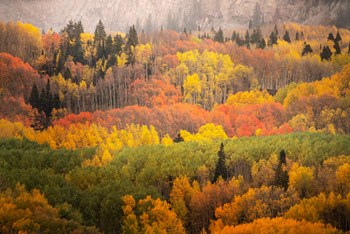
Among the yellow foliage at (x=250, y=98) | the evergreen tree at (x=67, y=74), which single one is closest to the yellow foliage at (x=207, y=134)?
the yellow foliage at (x=250, y=98)

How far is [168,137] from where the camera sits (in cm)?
14125

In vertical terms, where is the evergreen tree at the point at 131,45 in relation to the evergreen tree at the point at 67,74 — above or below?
above

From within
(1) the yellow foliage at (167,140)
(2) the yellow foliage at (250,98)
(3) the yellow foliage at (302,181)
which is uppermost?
(2) the yellow foliage at (250,98)

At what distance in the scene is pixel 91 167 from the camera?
10650 centimetres

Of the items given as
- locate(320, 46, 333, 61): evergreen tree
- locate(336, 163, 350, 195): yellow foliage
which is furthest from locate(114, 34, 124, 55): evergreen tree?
locate(336, 163, 350, 195): yellow foliage

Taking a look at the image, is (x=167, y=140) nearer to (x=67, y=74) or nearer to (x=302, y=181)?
(x=67, y=74)

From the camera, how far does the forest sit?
272 feet

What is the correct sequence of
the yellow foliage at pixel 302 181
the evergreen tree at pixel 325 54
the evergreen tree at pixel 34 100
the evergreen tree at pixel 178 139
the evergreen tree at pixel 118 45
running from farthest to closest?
the evergreen tree at pixel 118 45
the evergreen tree at pixel 325 54
the evergreen tree at pixel 34 100
the evergreen tree at pixel 178 139
the yellow foliage at pixel 302 181

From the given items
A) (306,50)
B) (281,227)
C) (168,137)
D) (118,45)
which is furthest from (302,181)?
(306,50)

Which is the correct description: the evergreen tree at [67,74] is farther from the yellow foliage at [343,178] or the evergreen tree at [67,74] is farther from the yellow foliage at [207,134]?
the yellow foliage at [343,178]

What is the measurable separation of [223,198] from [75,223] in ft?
114

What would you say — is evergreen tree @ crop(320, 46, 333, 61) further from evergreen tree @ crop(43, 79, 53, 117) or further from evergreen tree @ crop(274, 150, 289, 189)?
evergreen tree @ crop(43, 79, 53, 117)

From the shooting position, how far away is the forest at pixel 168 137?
272 ft

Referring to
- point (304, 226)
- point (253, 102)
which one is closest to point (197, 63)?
point (253, 102)
